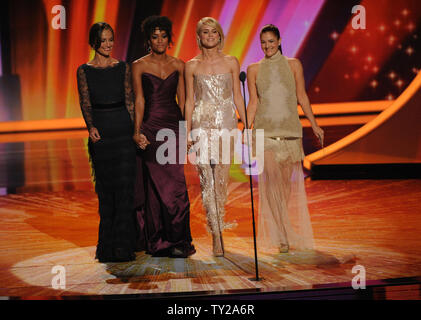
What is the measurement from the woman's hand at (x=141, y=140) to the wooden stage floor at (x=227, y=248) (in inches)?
26.6

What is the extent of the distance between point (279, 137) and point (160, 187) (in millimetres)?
782

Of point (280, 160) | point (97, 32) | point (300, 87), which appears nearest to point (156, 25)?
point (97, 32)

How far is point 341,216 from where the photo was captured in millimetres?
4754

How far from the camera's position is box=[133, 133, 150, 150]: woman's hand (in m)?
3.82

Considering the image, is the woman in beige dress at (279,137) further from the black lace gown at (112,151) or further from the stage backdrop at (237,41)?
the stage backdrop at (237,41)

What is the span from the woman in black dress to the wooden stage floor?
184 mm

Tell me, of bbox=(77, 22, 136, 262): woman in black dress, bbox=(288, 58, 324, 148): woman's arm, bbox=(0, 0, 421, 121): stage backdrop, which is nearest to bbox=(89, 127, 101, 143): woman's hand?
bbox=(77, 22, 136, 262): woman in black dress

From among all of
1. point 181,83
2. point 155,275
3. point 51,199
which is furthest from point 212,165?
point 51,199

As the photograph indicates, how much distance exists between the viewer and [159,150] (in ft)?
12.8

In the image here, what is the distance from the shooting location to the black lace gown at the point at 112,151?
374cm

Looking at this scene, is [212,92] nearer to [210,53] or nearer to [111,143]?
[210,53]

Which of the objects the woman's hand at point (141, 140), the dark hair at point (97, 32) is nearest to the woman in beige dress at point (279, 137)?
the woman's hand at point (141, 140)

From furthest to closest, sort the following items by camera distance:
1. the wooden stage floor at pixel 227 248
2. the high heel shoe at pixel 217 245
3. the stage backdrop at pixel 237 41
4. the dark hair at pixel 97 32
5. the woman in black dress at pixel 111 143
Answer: the stage backdrop at pixel 237 41 → the high heel shoe at pixel 217 245 → the woman in black dress at pixel 111 143 → the dark hair at pixel 97 32 → the wooden stage floor at pixel 227 248
